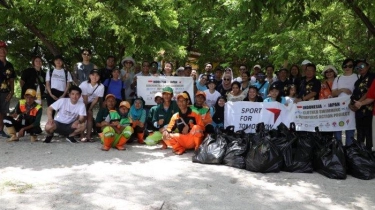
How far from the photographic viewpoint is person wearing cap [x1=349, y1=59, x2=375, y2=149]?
21.2 feet

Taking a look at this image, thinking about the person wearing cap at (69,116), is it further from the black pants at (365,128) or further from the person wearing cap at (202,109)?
the black pants at (365,128)

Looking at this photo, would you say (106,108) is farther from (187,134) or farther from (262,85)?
(262,85)

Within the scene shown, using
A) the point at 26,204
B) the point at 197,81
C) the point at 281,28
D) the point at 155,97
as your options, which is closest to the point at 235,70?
the point at 281,28

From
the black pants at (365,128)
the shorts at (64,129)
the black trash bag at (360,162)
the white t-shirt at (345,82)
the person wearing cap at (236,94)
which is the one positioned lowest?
the black trash bag at (360,162)

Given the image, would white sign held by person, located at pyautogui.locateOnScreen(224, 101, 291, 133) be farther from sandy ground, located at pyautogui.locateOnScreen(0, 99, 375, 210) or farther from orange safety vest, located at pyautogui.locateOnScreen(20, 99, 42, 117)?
orange safety vest, located at pyautogui.locateOnScreen(20, 99, 42, 117)

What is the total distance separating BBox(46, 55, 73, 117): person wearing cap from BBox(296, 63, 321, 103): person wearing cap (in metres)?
4.82

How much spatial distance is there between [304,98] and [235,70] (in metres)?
10.3

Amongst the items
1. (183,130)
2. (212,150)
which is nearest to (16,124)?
(183,130)

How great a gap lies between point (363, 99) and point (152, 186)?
396cm

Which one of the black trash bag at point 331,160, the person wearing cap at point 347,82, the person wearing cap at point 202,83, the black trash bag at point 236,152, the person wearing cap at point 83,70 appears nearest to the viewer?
the black trash bag at point 331,160

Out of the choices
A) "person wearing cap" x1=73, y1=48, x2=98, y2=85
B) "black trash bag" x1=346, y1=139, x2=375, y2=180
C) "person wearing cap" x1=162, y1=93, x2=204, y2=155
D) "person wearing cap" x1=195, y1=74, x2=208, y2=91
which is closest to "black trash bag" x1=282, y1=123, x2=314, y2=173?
"black trash bag" x1=346, y1=139, x2=375, y2=180

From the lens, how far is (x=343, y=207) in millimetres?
4336

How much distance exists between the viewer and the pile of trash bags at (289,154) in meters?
5.50

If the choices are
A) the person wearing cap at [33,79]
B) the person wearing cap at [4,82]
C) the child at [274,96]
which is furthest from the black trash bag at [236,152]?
the person wearing cap at [4,82]
